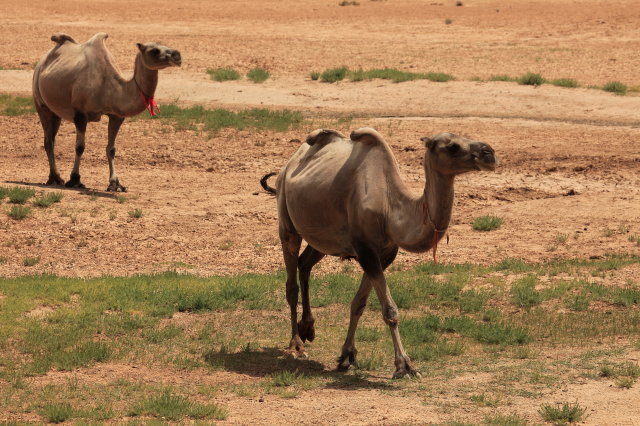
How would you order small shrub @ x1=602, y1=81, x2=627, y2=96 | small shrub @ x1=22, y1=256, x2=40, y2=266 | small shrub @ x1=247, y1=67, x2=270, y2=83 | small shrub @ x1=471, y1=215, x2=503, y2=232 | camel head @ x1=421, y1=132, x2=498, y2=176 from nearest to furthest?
camel head @ x1=421, y1=132, x2=498, y2=176
small shrub @ x1=22, y1=256, x2=40, y2=266
small shrub @ x1=471, y1=215, x2=503, y2=232
small shrub @ x1=602, y1=81, x2=627, y2=96
small shrub @ x1=247, y1=67, x2=270, y2=83

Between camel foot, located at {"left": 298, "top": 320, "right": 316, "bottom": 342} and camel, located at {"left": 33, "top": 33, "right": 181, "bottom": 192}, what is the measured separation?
7.52 m

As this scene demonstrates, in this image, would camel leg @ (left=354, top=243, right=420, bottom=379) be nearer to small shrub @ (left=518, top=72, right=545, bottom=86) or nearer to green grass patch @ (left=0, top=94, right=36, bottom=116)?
green grass patch @ (left=0, top=94, right=36, bottom=116)

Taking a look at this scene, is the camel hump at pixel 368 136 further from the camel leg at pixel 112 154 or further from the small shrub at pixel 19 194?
the camel leg at pixel 112 154

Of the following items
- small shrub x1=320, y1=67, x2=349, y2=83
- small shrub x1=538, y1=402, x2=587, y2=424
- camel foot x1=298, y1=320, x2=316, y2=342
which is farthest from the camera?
small shrub x1=320, y1=67, x2=349, y2=83

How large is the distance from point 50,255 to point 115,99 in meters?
4.17

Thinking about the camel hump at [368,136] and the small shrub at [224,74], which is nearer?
the camel hump at [368,136]

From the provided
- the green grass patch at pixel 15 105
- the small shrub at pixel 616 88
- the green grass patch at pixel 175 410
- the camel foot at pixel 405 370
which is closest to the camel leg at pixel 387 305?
the camel foot at pixel 405 370

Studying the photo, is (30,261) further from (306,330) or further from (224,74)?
(224,74)

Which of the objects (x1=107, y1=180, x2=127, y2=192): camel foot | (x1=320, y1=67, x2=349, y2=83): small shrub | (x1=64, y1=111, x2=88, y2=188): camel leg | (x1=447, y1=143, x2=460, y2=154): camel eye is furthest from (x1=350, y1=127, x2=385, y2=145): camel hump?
(x1=320, y1=67, x2=349, y2=83): small shrub

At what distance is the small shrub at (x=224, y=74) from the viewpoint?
28.9 m

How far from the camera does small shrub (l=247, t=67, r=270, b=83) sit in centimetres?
2876

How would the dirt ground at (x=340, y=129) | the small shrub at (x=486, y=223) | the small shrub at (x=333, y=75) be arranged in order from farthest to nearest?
the small shrub at (x=333, y=75) → the small shrub at (x=486, y=223) → the dirt ground at (x=340, y=129)

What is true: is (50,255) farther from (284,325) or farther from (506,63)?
(506,63)

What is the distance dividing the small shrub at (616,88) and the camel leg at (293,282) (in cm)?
1728
